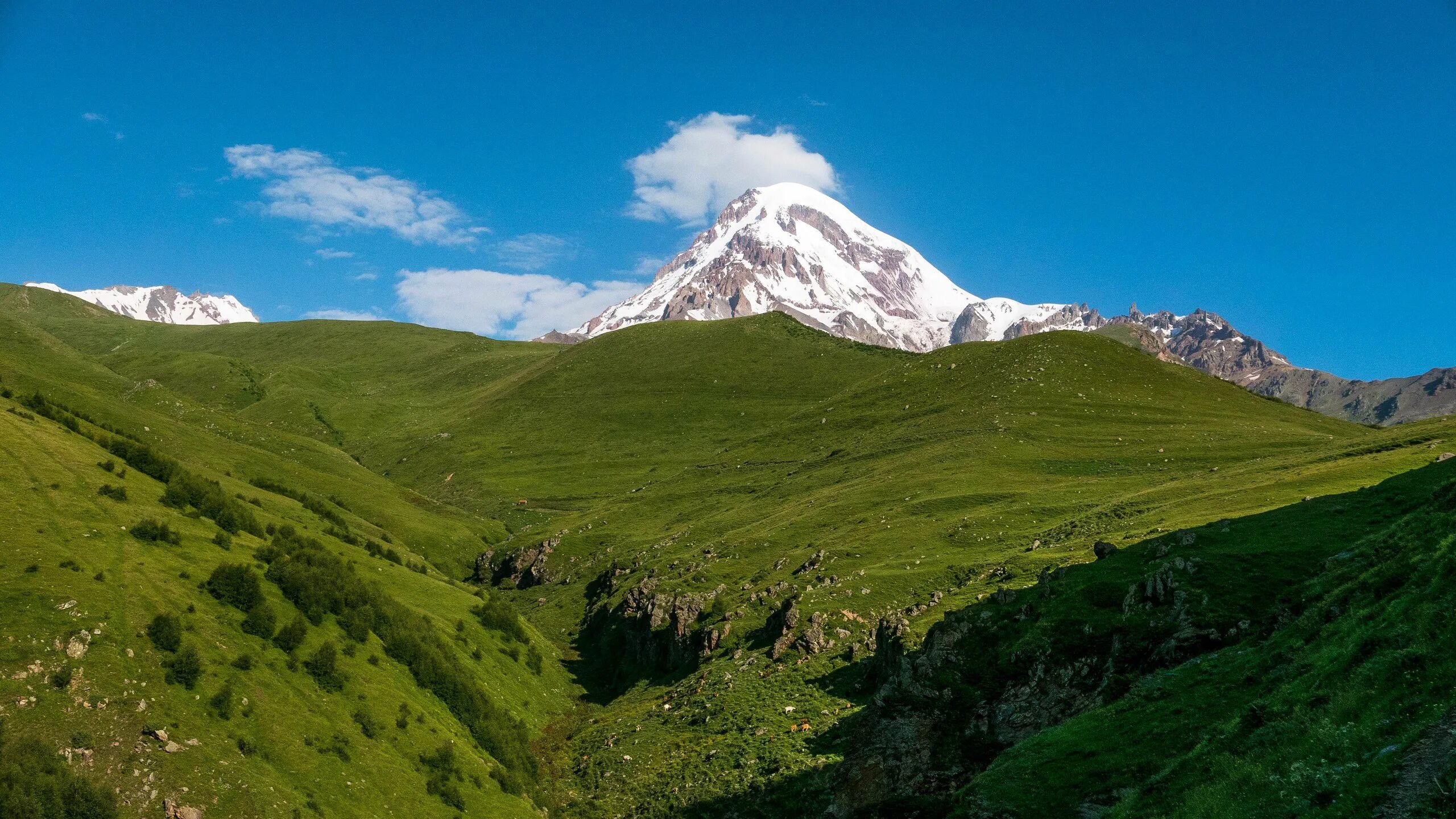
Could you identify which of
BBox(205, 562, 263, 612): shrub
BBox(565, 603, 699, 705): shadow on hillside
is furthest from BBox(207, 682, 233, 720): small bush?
BBox(565, 603, 699, 705): shadow on hillside

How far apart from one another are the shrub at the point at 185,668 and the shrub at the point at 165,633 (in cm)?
60

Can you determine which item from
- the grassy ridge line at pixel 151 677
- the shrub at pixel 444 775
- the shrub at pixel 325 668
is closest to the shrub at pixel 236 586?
the grassy ridge line at pixel 151 677

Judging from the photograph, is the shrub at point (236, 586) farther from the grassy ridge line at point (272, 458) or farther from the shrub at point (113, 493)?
the grassy ridge line at point (272, 458)

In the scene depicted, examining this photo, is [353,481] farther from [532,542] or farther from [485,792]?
[485,792]

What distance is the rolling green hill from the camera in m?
42.2

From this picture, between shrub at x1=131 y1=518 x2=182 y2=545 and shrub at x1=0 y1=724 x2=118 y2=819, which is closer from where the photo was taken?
shrub at x1=0 y1=724 x2=118 y2=819

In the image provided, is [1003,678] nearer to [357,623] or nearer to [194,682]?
[194,682]

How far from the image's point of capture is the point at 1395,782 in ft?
50.8

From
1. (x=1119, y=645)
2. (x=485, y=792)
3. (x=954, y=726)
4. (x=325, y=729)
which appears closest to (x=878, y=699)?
(x=954, y=726)

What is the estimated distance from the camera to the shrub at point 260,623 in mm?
50531

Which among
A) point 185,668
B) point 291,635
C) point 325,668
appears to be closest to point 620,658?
point 325,668

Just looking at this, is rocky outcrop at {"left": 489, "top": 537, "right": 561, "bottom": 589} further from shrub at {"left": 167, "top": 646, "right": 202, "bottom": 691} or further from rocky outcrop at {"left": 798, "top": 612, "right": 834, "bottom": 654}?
shrub at {"left": 167, "top": 646, "right": 202, "bottom": 691}

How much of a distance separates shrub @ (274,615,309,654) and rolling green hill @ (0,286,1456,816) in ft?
3.02

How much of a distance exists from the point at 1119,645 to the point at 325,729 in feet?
134
